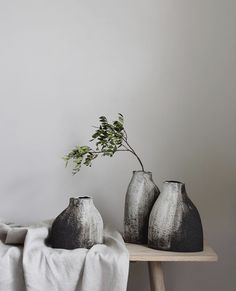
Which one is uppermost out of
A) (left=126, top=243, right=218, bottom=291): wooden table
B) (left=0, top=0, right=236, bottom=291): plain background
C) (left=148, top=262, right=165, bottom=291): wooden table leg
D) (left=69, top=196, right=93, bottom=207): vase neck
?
(left=0, top=0, right=236, bottom=291): plain background

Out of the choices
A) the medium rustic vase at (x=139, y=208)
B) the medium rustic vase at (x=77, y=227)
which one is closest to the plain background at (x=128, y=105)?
the medium rustic vase at (x=139, y=208)

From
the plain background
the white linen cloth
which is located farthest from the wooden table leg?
the plain background

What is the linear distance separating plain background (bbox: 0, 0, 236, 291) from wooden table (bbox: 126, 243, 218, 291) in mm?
303

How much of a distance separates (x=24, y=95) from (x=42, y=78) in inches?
3.3

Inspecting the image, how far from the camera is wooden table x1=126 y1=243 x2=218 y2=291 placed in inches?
49.2

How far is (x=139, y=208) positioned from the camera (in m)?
1.41

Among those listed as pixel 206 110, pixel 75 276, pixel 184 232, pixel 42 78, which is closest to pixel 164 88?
pixel 206 110

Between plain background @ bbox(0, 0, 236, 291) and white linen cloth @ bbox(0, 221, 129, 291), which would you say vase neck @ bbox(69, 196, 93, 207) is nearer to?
white linen cloth @ bbox(0, 221, 129, 291)

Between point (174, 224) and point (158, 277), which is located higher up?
point (174, 224)

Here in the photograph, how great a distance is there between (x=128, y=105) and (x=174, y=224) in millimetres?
510

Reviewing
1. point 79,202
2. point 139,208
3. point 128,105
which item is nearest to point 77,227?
point 79,202

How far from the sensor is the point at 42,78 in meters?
1.68

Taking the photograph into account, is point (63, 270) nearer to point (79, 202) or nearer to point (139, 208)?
point (79, 202)

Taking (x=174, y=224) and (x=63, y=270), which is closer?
(x=63, y=270)
